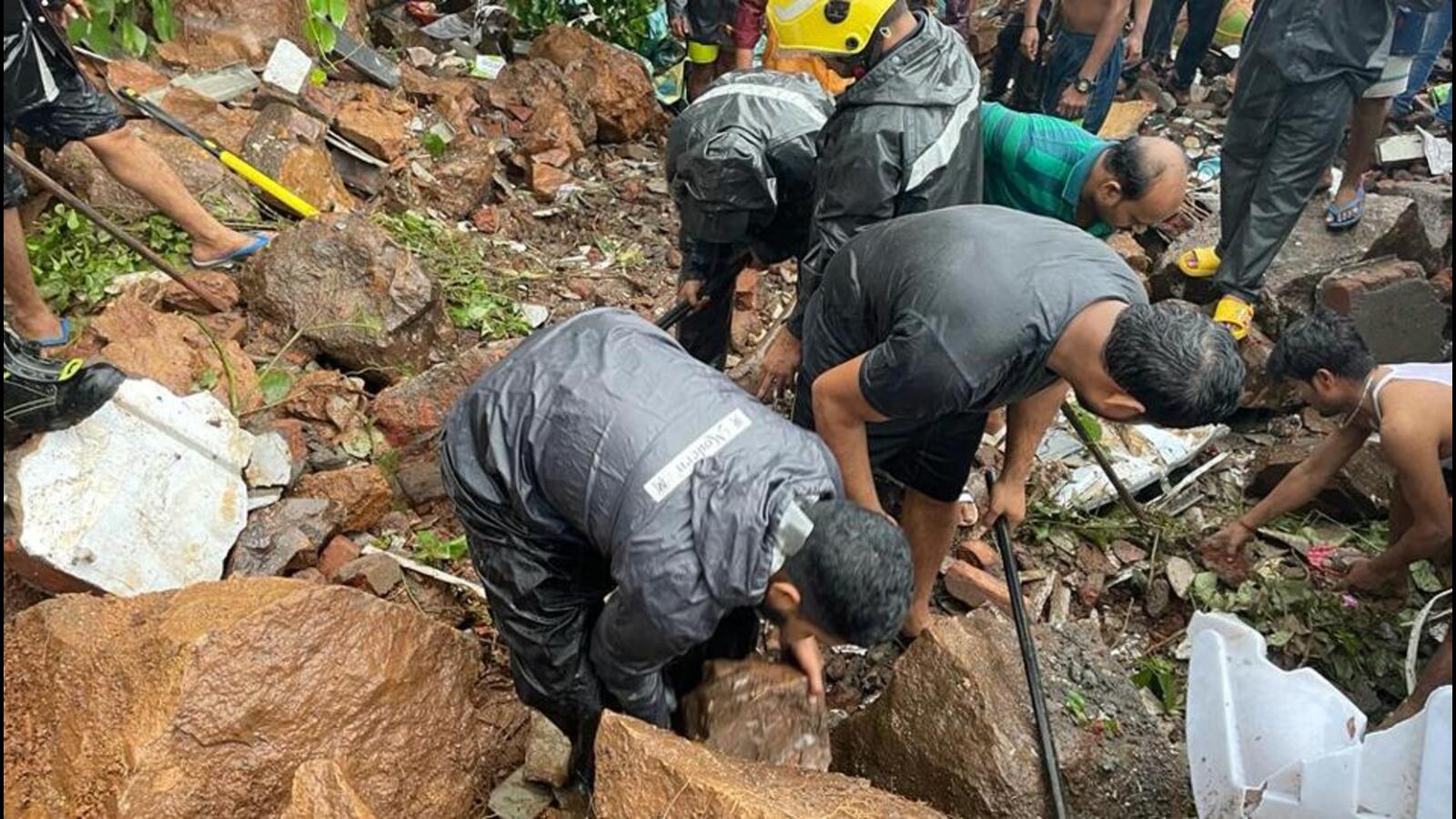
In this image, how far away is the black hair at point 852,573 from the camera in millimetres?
1875

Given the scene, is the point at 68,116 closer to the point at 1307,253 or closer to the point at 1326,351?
the point at 1326,351

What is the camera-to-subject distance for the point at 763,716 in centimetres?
245

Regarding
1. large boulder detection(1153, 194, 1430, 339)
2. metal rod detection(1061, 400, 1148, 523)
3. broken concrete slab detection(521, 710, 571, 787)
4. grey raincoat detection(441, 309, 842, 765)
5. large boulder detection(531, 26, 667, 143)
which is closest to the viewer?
grey raincoat detection(441, 309, 842, 765)

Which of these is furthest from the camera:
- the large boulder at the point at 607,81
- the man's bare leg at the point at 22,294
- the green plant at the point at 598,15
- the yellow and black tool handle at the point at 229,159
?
the green plant at the point at 598,15

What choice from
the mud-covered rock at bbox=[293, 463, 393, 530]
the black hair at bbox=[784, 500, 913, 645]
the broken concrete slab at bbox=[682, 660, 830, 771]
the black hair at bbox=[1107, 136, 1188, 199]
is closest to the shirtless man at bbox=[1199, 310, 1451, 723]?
the black hair at bbox=[1107, 136, 1188, 199]

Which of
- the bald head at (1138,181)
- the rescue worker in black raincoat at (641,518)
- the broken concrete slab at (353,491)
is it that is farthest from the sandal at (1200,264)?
the broken concrete slab at (353,491)

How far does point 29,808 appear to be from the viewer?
7.41 feet

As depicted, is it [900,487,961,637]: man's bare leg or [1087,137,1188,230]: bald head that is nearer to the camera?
[1087,137,1188,230]: bald head

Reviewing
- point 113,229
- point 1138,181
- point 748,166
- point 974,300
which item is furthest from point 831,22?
point 113,229

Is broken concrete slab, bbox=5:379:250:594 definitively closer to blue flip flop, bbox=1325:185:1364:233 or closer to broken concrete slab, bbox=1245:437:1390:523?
broken concrete slab, bbox=1245:437:1390:523

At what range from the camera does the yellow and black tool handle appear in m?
4.53

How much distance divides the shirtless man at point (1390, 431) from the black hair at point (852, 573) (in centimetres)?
177

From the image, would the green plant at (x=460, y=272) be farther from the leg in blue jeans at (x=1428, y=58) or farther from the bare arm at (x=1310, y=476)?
the leg in blue jeans at (x=1428, y=58)

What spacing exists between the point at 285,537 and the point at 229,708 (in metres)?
1.00
